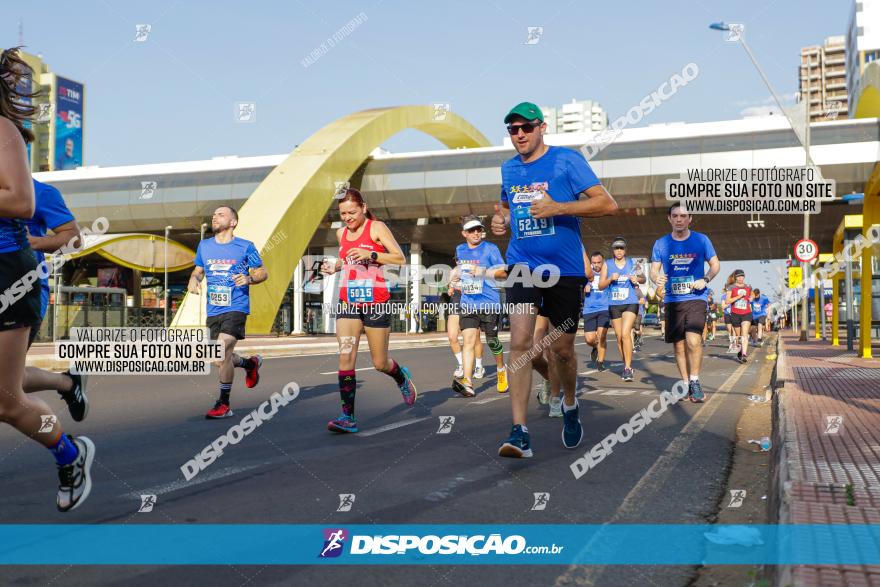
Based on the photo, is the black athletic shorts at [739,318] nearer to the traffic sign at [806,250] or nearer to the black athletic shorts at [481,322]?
the traffic sign at [806,250]

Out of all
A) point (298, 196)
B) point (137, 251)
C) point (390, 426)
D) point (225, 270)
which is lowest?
point (390, 426)

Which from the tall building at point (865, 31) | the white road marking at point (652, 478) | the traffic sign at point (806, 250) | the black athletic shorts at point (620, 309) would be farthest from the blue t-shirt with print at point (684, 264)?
the tall building at point (865, 31)

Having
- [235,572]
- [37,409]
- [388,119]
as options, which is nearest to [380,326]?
[37,409]

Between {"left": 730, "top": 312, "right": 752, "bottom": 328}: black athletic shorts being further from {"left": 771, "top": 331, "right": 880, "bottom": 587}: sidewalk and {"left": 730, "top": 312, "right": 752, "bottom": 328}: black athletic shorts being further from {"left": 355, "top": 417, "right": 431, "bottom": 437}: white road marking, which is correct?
{"left": 355, "top": 417, "right": 431, "bottom": 437}: white road marking

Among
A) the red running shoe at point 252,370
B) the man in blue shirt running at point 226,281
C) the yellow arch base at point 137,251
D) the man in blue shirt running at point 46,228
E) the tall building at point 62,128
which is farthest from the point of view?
the tall building at point 62,128

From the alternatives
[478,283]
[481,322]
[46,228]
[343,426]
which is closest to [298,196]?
[481,322]

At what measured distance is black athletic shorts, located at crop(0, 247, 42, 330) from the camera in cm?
330

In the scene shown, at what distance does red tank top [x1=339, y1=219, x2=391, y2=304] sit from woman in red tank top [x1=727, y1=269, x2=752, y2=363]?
1146 cm

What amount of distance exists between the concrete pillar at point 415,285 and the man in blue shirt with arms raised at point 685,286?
35.4 meters

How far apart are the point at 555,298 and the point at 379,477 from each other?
5.48 feet

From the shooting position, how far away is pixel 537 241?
525 cm

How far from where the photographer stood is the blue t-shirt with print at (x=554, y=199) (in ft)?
17.1

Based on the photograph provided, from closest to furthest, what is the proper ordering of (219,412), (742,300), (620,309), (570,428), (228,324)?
(570,428) < (219,412) < (228,324) < (620,309) < (742,300)

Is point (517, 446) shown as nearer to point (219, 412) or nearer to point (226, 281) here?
point (219, 412)
